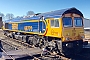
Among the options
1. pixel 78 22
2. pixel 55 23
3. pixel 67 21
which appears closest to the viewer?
pixel 67 21

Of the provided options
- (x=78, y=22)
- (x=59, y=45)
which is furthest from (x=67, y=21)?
(x=59, y=45)

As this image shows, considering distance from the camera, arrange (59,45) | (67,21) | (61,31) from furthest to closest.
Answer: (67,21)
(59,45)
(61,31)

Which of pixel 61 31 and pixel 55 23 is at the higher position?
pixel 55 23

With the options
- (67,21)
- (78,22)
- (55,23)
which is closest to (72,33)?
(67,21)

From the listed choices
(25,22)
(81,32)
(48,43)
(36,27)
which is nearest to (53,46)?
(48,43)

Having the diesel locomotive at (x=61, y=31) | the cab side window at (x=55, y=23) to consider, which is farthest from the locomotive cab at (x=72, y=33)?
the cab side window at (x=55, y=23)

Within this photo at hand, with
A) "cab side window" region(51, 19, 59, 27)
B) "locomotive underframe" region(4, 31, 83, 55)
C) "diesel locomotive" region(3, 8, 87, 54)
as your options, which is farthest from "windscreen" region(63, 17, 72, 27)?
"locomotive underframe" region(4, 31, 83, 55)

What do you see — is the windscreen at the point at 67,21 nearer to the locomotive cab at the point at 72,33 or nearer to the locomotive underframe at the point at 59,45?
the locomotive cab at the point at 72,33

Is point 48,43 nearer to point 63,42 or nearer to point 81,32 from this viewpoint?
point 63,42

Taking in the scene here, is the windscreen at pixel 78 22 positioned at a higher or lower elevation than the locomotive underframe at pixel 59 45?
higher

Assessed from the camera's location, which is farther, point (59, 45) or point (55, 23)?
point (55, 23)

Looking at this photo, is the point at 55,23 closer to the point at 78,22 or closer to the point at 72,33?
the point at 72,33

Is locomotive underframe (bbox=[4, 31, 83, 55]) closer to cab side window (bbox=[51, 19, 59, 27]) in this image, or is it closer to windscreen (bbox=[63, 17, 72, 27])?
cab side window (bbox=[51, 19, 59, 27])

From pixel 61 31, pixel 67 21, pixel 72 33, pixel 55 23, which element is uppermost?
pixel 67 21
